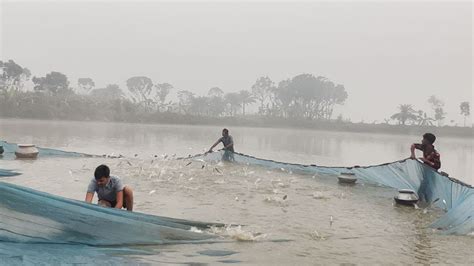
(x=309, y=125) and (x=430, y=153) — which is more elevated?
(x=309, y=125)

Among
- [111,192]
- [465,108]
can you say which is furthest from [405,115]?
[111,192]

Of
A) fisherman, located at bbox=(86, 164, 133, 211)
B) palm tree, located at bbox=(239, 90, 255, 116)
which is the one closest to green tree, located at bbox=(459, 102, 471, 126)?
palm tree, located at bbox=(239, 90, 255, 116)

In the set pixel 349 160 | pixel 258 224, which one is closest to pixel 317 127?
pixel 349 160

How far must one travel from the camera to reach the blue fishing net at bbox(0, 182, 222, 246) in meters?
4.54

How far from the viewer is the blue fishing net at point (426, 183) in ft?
22.0

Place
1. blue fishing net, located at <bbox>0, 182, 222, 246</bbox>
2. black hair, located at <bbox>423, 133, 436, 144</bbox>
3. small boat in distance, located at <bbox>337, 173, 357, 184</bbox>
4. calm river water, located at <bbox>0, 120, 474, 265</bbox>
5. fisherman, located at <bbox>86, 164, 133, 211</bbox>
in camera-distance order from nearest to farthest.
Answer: blue fishing net, located at <bbox>0, 182, 222, 246</bbox> < calm river water, located at <bbox>0, 120, 474, 265</bbox> < fisherman, located at <bbox>86, 164, 133, 211</bbox> < black hair, located at <bbox>423, 133, 436, 144</bbox> < small boat in distance, located at <bbox>337, 173, 357, 184</bbox>

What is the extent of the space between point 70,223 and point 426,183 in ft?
24.2

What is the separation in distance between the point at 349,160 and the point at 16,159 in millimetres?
16451

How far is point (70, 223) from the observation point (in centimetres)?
480

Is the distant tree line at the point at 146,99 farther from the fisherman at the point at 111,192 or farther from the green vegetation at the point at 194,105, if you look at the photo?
the fisherman at the point at 111,192

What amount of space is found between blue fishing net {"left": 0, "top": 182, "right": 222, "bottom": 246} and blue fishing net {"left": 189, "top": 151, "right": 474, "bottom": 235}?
13.7ft

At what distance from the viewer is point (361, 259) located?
5500 millimetres

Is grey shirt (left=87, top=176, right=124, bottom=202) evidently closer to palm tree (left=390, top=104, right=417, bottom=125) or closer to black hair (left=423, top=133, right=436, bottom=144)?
black hair (left=423, top=133, right=436, bottom=144)

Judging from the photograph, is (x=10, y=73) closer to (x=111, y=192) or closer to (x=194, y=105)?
(x=194, y=105)
